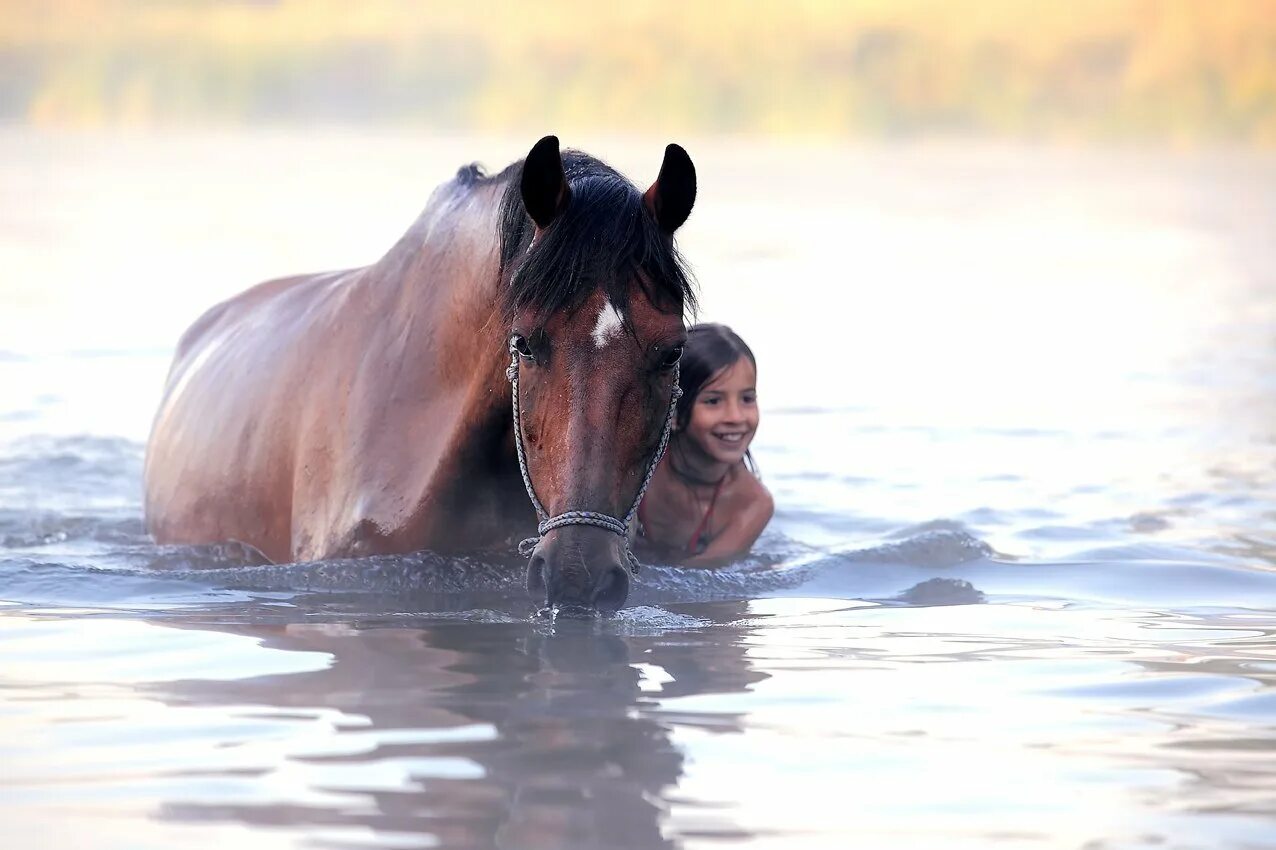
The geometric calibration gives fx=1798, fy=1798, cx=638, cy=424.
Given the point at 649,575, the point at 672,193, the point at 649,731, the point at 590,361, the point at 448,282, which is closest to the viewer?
the point at 649,731

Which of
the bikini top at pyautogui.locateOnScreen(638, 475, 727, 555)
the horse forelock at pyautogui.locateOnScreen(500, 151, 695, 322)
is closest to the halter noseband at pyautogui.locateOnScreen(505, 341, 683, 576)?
the horse forelock at pyautogui.locateOnScreen(500, 151, 695, 322)

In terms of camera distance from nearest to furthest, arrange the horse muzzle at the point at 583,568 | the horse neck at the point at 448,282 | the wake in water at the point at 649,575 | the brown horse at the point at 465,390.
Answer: the horse muzzle at the point at 583,568 → the brown horse at the point at 465,390 → the horse neck at the point at 448,282 → the wake in water at the point at 649,575

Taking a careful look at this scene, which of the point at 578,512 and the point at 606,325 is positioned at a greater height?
the point at 606,325

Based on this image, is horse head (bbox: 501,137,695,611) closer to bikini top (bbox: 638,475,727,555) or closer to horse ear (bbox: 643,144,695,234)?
horse ear (bbox: 643,144,695,234)

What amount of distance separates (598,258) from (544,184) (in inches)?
10.6

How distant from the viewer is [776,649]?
4.93 m

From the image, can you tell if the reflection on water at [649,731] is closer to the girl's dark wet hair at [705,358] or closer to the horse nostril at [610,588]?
the horse nostril at [610,588]

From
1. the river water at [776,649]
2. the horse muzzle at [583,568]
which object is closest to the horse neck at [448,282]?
the river water at [776,649]

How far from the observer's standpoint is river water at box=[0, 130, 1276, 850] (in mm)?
3383

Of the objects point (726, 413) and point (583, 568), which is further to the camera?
point (726, 413)

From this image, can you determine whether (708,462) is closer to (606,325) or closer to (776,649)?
(776,649)

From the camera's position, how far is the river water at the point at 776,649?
11.1 ft

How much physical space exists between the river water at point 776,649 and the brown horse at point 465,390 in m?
0.20

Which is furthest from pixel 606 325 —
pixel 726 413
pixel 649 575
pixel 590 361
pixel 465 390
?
pixel 726 413
